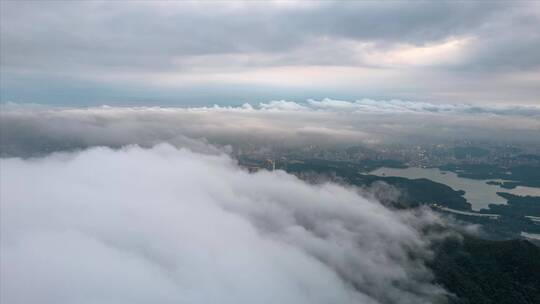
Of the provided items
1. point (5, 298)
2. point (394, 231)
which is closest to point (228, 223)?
point (394, 231)

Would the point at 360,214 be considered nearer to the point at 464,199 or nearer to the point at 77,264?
the point at 464,199

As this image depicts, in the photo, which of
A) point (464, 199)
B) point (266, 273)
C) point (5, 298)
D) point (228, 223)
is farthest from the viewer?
point (464, 199)

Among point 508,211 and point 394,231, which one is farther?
point 508,211

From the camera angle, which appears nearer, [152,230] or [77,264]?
[77,264]

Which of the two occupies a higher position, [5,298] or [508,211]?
[5,298]

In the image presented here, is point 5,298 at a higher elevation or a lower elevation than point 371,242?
higher

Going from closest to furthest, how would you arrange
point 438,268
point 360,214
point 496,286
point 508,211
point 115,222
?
1. point 115,222
2. point 496,286
3. point 438,268
4. point 360,214
5. point 508,211

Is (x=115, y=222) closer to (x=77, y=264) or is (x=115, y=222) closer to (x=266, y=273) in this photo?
(x=77, y=264)

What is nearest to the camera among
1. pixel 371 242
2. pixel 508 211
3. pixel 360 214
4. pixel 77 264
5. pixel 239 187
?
pixel 77 264

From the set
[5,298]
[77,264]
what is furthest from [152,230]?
[5,298]
